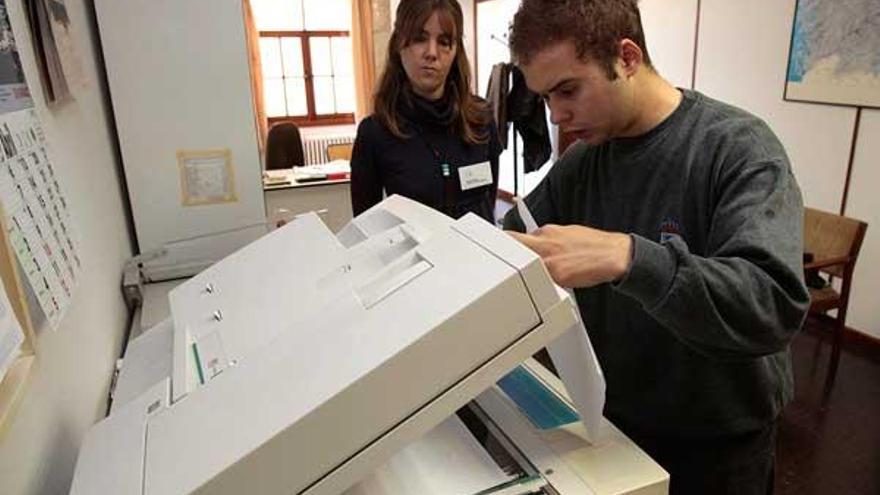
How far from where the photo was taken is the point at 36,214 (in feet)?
2.76

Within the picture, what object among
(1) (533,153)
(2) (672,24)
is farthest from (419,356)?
(2) (672,24)

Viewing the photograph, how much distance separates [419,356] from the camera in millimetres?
537

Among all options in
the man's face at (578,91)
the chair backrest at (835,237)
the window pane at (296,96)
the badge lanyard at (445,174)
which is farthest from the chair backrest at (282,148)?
the man's face at (578,91)

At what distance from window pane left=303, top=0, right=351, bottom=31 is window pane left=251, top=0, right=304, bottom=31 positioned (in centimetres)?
9

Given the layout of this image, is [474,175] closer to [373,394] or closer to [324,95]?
[373,394]

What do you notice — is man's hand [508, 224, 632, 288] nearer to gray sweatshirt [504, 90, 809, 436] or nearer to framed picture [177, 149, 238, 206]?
gray sweatshirt [504, 90, 809, 436]

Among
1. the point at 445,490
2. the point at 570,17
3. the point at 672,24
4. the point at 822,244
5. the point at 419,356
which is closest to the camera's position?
the point at 419,356

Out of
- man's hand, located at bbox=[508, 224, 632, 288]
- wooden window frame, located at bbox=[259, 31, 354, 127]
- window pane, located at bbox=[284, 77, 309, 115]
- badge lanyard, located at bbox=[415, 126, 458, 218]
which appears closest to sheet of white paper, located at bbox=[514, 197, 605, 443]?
man's hand, located at bbox=[508, 224, 632, 288]

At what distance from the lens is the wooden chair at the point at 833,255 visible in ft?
8.14

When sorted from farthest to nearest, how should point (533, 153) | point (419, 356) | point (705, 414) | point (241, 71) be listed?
point (533, 153), point (241, 71), point (705, 414), point (419, 356)

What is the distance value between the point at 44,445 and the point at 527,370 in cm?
66

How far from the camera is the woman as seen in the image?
1.70m

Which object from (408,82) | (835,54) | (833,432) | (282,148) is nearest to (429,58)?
(408,82)

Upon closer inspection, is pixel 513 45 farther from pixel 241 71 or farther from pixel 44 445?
pixel 241 71
